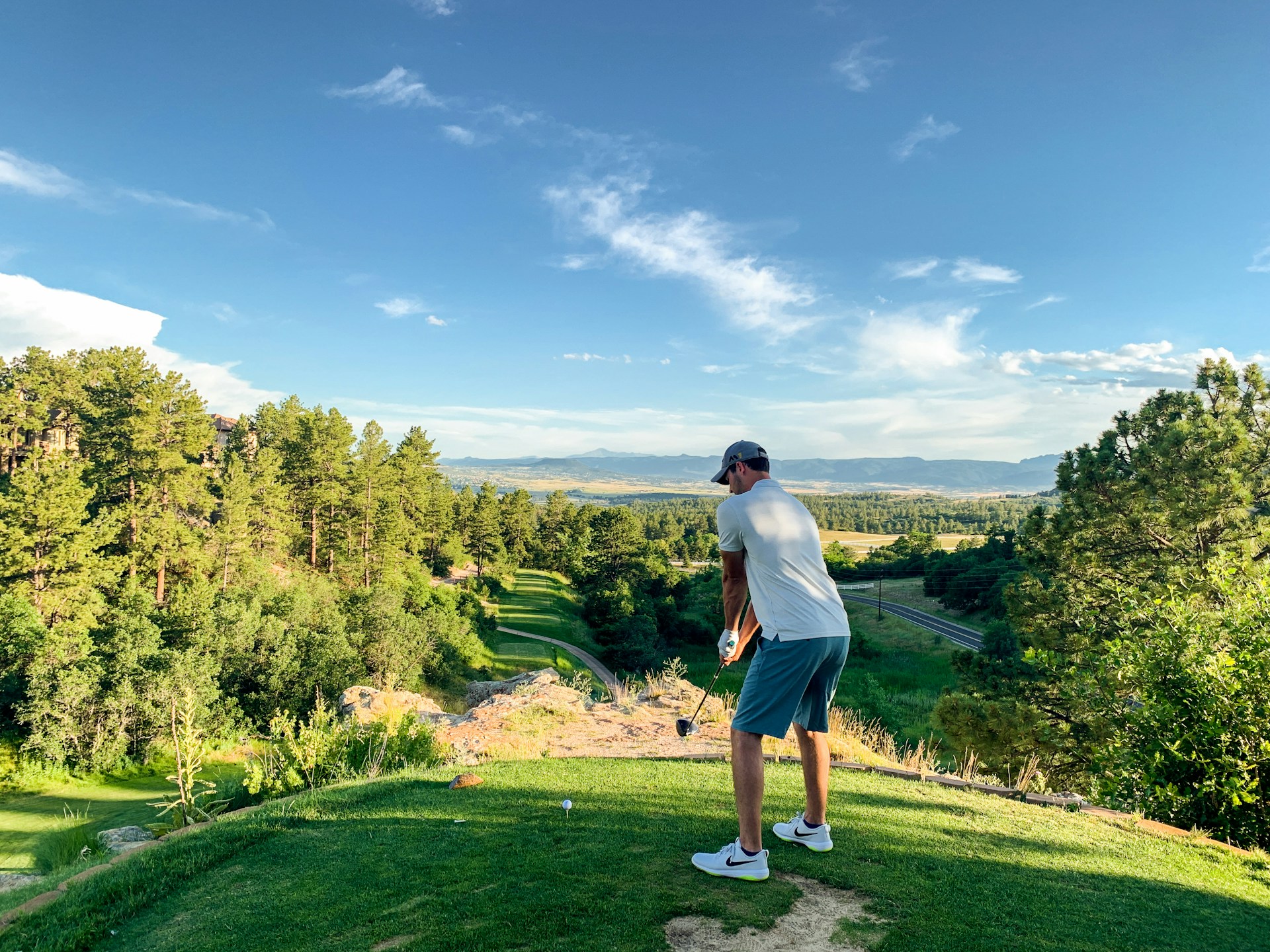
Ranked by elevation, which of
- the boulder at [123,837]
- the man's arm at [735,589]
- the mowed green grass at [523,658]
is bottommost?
the mowed green grass at [523,658]

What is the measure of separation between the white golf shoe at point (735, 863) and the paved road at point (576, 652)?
1498 inches

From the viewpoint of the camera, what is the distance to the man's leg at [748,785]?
389cm

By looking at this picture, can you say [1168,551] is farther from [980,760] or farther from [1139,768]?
[1139,768]

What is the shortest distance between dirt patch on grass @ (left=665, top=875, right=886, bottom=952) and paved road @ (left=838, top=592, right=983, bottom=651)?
153 ft

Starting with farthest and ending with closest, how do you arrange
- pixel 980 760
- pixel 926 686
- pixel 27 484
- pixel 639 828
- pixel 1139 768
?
pixel 926 686 → pixel 27 484 → pixel 980 760 → pixel 1139 768 → pixel 639 828

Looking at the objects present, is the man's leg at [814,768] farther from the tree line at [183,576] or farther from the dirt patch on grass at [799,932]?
the tree line at [183,576]

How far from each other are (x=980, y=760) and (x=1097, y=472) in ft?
25.4

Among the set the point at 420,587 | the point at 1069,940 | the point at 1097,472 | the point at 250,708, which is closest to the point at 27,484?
the point at 250,708

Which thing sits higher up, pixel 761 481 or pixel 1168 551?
pixel 761 481

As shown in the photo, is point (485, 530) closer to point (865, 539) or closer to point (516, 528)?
point (516, 528)

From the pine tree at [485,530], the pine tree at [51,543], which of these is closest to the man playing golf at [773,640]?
the pine tree at [51,543]

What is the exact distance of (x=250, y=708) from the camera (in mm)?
28828

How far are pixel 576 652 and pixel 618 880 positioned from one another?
44962 millimetres

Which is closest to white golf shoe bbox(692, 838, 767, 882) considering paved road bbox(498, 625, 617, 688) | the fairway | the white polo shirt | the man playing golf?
the man playing golf
